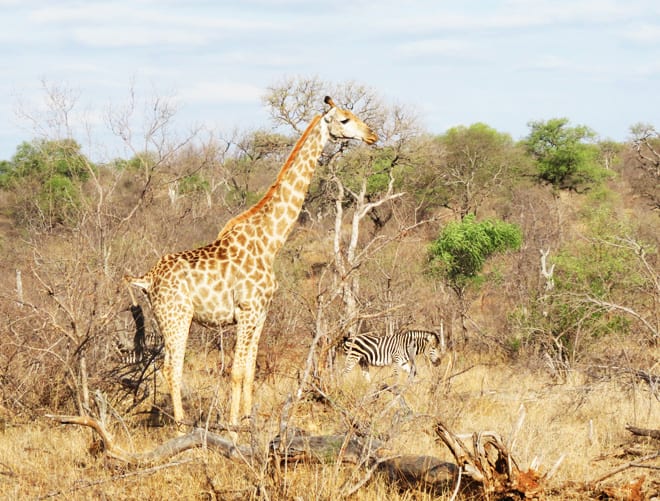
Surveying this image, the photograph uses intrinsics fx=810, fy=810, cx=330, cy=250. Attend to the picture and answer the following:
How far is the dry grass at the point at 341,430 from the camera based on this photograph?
4.31 metres

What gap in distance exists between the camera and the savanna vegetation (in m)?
4.56

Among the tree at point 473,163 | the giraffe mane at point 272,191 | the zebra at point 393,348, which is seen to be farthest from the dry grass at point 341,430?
the tree at point 473,163

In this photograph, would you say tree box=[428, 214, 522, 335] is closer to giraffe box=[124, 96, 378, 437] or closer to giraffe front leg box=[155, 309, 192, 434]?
giraffe box=[124, 96, 378, 437]

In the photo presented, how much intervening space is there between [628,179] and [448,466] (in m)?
39.3

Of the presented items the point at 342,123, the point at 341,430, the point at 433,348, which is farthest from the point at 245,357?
the point at 433,348

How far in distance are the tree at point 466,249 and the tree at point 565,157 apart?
57.2ft

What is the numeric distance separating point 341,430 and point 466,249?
456 inches

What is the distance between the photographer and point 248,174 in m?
34.6

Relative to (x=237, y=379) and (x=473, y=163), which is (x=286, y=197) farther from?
(x=473, y=163)

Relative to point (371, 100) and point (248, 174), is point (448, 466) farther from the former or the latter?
point (248, 174)

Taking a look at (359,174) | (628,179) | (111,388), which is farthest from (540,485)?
(628,179)

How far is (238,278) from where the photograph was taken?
586cm

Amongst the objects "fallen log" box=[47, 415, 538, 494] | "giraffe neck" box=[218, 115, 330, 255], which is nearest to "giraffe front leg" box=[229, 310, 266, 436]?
"giraffe neck" box=[218, 115, 330, 255]

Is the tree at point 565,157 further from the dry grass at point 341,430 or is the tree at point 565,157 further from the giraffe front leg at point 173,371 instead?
the giraffe front leg at point 173,371
